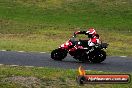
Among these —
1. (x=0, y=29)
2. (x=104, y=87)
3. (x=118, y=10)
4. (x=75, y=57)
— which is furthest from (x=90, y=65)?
→ (x=118, y=10)

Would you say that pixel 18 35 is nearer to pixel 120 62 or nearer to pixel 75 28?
pixel 75 28

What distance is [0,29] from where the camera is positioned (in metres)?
32.8

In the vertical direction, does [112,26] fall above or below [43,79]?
below

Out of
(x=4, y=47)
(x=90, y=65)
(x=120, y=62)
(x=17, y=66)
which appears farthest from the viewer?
(x=4, y=47)

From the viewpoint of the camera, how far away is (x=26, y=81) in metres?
14.1

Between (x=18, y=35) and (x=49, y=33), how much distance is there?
2759mm

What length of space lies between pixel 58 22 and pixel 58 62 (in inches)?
780

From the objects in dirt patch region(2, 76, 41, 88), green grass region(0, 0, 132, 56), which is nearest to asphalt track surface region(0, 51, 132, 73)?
green grass region(0, 0, 132, 56)

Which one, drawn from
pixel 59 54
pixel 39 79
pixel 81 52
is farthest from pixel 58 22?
pixel 39 79

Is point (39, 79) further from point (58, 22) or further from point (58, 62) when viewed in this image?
point (58, 22)

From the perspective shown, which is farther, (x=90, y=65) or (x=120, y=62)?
(x=120, y=62)

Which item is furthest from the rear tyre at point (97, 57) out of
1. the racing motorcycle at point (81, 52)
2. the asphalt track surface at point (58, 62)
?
the asphalt track surface at point (58, 62)

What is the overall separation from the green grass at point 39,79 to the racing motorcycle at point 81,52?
10.3 ft

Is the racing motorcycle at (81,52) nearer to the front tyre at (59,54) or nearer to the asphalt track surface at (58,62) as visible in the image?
the front tyre at (59,54)
